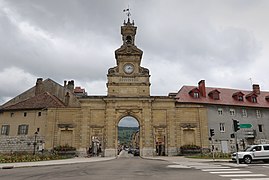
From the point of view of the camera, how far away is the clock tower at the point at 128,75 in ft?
128

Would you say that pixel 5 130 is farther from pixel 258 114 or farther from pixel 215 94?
pixel 258 114

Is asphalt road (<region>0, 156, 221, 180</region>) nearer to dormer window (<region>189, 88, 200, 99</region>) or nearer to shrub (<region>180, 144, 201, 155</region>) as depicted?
shrub (<region>180, 144, 201, 155</region>)

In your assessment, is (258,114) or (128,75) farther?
(258,114)

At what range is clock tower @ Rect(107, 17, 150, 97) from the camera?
128 feet

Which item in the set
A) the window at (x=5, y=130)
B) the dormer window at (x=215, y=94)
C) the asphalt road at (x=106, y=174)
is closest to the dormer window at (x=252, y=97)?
the dormer window at (x=215, y=94)

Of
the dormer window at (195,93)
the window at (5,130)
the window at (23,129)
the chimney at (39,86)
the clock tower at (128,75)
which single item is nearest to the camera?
the window at (23,129)

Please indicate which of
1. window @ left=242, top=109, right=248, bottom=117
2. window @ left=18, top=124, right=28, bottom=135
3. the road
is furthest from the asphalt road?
window @ left=242, top=109, right=248, bottom=117

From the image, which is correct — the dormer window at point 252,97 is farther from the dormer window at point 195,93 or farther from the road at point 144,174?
the road at point 144,174

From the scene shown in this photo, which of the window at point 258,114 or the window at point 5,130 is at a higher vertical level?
the window at point 258,114

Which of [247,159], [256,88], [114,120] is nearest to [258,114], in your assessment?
[256,88]

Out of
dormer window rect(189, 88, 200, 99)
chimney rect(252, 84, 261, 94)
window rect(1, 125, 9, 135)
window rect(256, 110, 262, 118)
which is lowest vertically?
window rect(1, 125, 9, 135)

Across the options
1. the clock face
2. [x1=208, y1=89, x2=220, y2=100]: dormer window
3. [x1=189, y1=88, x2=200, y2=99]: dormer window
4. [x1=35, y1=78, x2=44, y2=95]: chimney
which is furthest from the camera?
[x1=35, y1=78, x2=44, y2=95]: chimney

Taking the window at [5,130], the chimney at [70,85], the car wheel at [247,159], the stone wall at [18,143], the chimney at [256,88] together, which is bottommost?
the car wheel at [247,159]

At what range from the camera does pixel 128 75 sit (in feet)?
130
